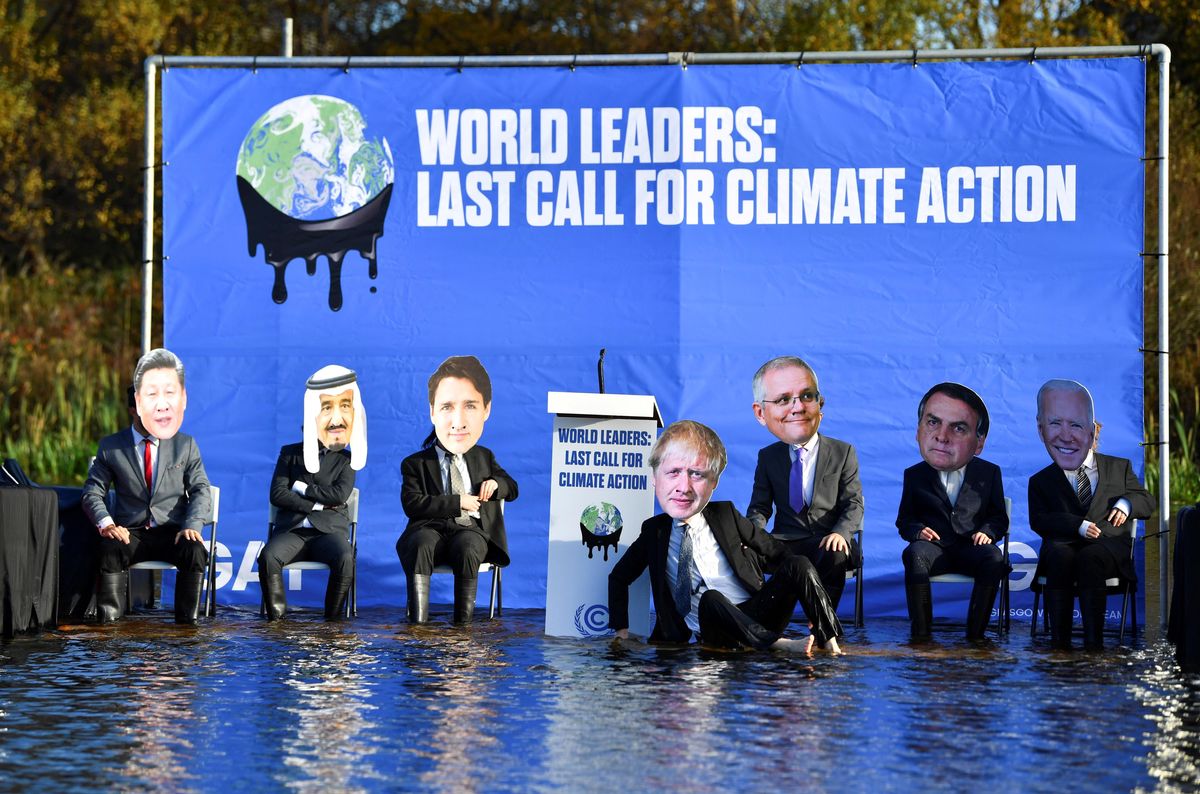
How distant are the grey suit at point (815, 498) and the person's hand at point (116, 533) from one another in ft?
10.4

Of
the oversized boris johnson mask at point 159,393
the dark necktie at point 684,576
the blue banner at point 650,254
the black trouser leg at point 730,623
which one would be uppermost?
the blue banner at point 650,254

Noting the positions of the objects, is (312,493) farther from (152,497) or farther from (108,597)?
(108,597)

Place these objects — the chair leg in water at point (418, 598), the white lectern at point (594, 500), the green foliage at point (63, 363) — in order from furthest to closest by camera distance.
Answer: the green foliage at point (63, 363)
the chair leg in water at point (418, 598)
the white lectern at point (594, 500)

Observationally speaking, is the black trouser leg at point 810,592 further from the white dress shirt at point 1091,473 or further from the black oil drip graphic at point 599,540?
the white dress shirt at point 1091,473

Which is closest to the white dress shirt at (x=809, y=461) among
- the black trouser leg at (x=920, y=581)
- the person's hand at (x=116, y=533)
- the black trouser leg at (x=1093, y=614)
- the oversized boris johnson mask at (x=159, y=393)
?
the black trouser leg at (x=920, y=581)

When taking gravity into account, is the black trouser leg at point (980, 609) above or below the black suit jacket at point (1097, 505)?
below

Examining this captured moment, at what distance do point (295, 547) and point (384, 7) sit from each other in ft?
82.4

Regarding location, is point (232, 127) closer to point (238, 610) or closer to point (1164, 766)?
point (238, 610)

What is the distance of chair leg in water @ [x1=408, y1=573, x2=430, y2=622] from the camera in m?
9.83

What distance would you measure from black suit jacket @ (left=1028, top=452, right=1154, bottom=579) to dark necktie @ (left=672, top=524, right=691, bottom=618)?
1.88 m

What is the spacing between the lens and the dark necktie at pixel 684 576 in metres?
8.95

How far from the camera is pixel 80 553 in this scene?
10.2m

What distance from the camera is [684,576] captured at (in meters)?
8.96

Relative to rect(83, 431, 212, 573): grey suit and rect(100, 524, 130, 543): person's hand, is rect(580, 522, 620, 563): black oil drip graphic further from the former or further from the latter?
rect(100, 524, 130, 543): person's hand
